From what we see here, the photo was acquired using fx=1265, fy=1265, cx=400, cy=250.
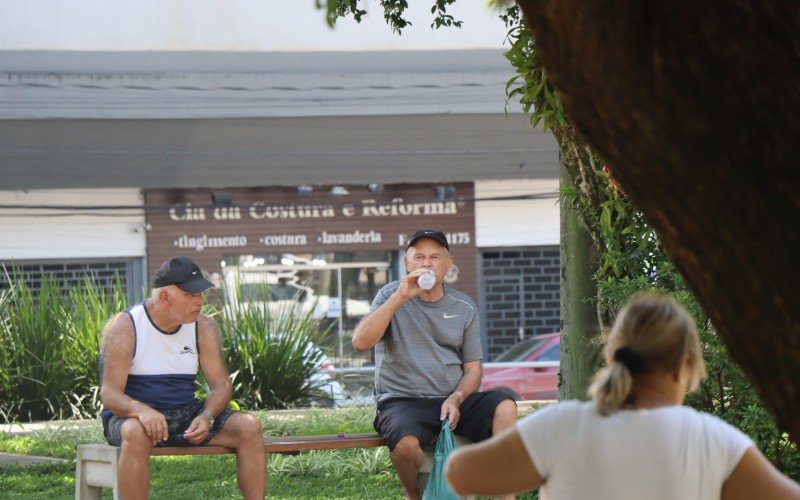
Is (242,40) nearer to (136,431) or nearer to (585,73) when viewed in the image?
(136,431)

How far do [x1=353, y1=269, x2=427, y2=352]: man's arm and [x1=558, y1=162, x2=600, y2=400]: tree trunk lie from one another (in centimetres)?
89

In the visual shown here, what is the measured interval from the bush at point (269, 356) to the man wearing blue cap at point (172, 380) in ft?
17.0

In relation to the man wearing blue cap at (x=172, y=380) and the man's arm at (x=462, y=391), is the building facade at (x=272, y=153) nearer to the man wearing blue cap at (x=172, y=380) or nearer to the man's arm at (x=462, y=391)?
the man wearing blue cap at (x=172, y=380)

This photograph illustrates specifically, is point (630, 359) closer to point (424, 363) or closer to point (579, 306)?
point (424, 363)

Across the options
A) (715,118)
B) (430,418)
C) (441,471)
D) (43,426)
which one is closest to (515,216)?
(43,426)

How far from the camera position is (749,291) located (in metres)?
2.23

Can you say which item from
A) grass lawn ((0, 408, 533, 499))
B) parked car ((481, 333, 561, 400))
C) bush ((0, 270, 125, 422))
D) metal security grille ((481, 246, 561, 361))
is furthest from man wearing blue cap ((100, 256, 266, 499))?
metal security grille ((481, 246, 561, 361))

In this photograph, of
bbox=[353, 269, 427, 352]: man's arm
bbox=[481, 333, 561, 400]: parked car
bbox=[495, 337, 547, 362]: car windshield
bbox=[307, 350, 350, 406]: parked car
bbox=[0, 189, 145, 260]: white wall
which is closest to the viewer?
bbox=[353, 269, 427, 352]: man's arm

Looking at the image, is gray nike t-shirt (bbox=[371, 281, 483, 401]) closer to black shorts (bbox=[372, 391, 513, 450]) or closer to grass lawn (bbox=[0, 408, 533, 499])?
black shorts (bbox=[372, 391, 513, 450])

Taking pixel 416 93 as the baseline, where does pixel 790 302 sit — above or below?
below

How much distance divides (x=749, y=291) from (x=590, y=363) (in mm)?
4410

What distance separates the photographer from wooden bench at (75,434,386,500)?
5.91m

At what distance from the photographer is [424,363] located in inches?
249

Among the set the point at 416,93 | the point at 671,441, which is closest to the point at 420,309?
the point at 671,441
